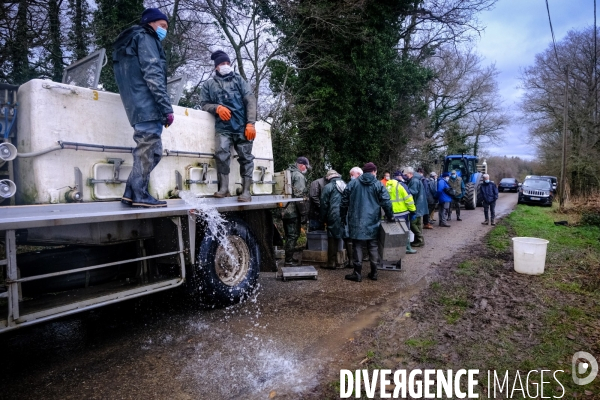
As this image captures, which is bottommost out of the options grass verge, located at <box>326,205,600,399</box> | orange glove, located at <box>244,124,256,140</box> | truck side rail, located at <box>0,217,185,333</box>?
grass verge, located at <box>326,205,600,399</box>

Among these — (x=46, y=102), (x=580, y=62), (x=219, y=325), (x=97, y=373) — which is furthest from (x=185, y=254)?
(x=580, y=62)

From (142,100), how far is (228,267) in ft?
7.26

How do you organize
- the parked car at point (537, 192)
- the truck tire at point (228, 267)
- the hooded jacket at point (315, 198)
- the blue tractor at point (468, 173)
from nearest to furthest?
the truck tire at point (228, 267) < the hooded jacket at point (315, 198) < the blue tractor at point (468, 173) < the parked car at point (537, 192)

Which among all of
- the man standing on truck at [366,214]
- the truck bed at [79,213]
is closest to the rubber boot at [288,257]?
the man standing on truck at [366,214]

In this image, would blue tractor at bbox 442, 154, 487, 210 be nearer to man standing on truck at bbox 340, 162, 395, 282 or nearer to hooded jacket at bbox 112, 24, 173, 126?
man standing on truck at bbox 340, 162, 395, 282

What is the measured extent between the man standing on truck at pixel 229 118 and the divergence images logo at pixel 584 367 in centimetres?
376

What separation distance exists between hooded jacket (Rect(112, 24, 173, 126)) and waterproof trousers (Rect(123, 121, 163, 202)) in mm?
92

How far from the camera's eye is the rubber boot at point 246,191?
16.7ft

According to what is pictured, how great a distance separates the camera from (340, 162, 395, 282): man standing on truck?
6328 millimetres

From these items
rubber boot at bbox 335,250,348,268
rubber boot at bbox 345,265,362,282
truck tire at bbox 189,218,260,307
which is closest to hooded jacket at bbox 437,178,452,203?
rubber boot at bbox 335,250,348,268

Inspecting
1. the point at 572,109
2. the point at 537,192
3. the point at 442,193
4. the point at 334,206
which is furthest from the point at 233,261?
the point at 572,109

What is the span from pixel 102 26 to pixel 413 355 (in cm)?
1141

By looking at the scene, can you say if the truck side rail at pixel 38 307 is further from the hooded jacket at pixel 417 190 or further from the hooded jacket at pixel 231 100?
the hooded jacket at pixel 417 190

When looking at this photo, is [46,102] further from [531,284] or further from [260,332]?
[531,284]
